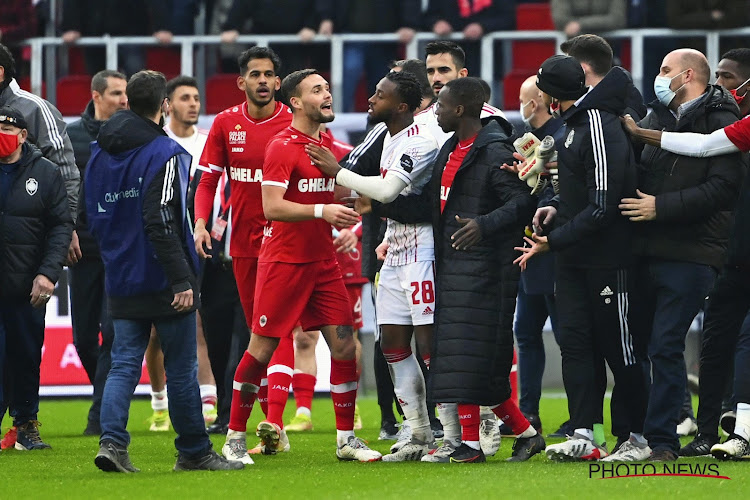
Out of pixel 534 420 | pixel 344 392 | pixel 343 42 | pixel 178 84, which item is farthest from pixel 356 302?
pixel 343 42

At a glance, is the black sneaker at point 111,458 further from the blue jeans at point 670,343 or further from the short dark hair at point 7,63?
the short dark hair at point 7,63

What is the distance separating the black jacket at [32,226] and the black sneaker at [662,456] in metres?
3.74

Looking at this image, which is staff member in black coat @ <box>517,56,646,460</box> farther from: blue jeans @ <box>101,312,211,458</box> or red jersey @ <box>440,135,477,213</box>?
blue jeans @ <box>101,312,211,458</box>

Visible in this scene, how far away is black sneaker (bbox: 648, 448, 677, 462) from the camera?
26.0ft

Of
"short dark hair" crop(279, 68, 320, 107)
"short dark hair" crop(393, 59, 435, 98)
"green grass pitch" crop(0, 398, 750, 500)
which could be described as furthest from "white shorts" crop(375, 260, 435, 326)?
"short dark hair" crop(393, 59, 435, 98)

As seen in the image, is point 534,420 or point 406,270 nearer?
point 406,270

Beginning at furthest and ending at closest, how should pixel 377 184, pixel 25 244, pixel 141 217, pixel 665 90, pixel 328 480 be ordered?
1. pixel 25 244
2. pixel 665 90
3. pixel 377 184
4. pixel 141 217
5. pixel 328 480

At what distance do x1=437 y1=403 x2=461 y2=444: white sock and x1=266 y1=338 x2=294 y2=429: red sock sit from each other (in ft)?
3.29

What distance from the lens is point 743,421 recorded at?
791 cm

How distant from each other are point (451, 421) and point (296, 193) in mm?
1554

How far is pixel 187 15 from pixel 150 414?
19.0 feet

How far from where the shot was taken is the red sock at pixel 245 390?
8.39m

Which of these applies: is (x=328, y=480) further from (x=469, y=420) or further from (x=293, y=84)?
(x=293, y=84)

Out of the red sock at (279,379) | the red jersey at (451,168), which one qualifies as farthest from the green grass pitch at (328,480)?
the red jersey at (451,168)
